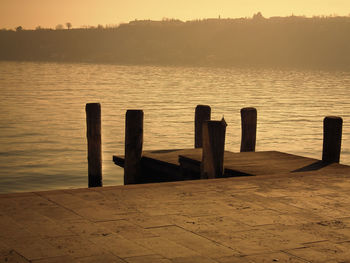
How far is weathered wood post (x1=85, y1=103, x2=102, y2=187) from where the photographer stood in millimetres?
13891

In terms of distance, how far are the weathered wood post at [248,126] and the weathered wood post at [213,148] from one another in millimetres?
3800

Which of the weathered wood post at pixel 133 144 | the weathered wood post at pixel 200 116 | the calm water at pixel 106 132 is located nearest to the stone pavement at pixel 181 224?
the weathered wood post at pixel 133 144

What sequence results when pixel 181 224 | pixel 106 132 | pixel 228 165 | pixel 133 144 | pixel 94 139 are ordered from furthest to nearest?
pixel 106 132, pixel 94 139, pixel 133 144, pixel 228 165, pixel 181 224

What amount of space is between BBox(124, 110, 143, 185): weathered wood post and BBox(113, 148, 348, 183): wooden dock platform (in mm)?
161

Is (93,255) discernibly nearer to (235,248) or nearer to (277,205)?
(235,248)

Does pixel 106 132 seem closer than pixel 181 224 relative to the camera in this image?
No

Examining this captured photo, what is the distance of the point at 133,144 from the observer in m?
13.6

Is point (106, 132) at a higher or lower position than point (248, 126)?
lower

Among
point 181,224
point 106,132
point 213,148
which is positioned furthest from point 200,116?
point 106,132

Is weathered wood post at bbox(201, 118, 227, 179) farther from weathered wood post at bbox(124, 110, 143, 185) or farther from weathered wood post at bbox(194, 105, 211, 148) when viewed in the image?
weathered wood post at bbox(194, 105, 211, 148)

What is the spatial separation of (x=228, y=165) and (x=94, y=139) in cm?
364

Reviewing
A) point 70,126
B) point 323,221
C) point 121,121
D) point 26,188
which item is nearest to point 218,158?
point 323,221

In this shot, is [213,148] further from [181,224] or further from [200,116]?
[200,116]

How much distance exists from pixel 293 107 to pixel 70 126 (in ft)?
78.0
